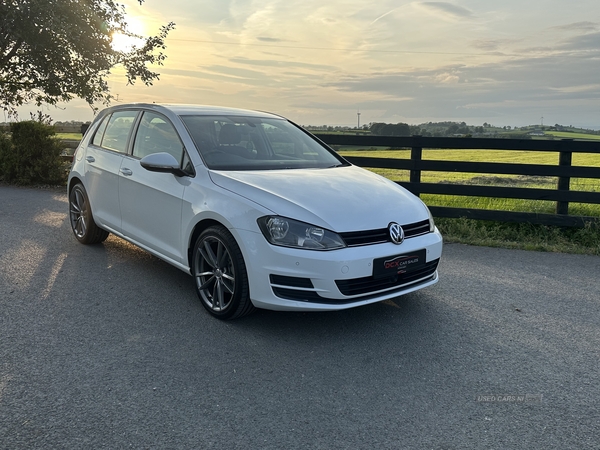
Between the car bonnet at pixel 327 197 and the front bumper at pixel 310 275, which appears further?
the car bonnet at pixel 327 197

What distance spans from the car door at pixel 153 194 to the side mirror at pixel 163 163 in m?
0.07

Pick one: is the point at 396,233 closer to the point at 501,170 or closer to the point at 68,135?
the point at 501,170

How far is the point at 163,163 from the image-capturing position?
458cm

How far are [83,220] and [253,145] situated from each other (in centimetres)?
277

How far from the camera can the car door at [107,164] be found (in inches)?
226

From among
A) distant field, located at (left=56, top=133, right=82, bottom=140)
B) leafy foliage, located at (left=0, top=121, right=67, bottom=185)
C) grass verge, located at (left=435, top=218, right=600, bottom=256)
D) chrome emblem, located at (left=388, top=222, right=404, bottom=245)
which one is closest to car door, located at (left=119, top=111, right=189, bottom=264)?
chrome emblem, located at (left=388, top=222, right=404, bottom=245)

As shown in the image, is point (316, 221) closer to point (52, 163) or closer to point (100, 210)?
point (100, 210)

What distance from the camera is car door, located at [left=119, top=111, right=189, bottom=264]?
4.74 metres

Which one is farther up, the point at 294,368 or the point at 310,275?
the point at 310,275

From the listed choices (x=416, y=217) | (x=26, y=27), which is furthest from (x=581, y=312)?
(x=26, y=27)

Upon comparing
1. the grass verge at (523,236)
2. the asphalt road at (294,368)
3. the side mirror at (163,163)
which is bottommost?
the asphalt road at (294,368)

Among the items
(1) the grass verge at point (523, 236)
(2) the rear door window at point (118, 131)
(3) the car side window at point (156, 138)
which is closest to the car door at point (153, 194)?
(3) the car side window at point (156, 138)

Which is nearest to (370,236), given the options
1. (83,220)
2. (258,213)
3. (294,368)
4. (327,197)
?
(327,197)

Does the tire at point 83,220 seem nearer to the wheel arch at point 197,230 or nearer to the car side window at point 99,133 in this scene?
the car side window at point 99,133
